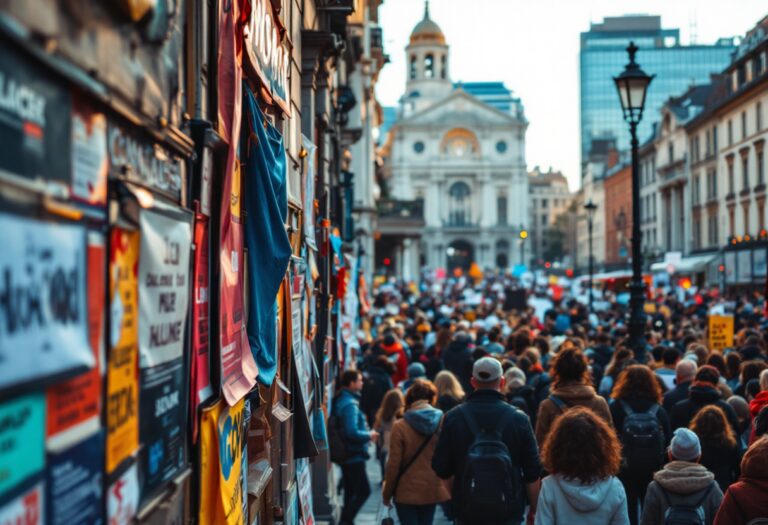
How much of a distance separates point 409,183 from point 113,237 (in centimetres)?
11250

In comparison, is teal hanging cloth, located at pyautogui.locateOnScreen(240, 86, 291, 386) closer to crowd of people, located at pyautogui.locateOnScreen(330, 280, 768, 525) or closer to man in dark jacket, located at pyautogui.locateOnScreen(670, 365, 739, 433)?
crowd of people, located at pyautogui.locateOnScreen(330, 280, 768, 525)

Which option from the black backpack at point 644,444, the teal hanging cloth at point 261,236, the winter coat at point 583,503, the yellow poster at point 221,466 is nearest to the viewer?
the yellow poster at point 221,466

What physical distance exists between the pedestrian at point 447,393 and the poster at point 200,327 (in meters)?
Result: 5.39

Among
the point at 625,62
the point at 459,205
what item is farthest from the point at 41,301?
the point at 625,62

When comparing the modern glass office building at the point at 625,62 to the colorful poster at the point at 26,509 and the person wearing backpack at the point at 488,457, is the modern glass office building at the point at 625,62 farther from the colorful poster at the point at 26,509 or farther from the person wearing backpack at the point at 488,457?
the colorful poster at the point at 26,509

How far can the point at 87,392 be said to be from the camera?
9.12 ft

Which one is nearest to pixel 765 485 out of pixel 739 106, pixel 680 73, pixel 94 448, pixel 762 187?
pixel 94 448

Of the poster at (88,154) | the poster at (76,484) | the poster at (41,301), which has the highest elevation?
the poster at (88,154)

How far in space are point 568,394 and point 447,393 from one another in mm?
2235

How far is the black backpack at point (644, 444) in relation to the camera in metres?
7.62

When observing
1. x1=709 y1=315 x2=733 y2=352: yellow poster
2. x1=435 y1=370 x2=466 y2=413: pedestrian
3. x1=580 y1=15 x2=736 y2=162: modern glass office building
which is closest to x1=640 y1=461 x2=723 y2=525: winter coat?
x1=435 y1=370 x2=466 y2=413: pedestrian

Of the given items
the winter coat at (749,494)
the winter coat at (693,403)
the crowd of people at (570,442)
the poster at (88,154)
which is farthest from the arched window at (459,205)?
the poster at (88,154)

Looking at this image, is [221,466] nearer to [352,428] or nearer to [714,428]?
[714,428]

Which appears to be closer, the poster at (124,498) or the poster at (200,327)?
the poster at (124,498)
